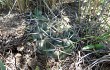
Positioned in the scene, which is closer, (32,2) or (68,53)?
(68,53)

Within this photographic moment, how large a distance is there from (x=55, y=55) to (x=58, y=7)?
35cm

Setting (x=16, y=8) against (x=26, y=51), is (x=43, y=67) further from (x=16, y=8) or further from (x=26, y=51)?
(x=16, y=8)

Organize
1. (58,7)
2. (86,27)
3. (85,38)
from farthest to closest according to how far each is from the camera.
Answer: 1. (58,7)
2. (86,27)
3. (85,38)

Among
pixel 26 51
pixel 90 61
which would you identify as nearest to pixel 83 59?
pixel 90 61

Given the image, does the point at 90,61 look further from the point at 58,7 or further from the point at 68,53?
the point at 58,7

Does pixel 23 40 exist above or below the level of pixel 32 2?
below

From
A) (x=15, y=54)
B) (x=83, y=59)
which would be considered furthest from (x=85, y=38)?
(x=15, y=54)

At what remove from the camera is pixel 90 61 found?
1.19 meters

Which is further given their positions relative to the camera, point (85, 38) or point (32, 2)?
point (32, 2)

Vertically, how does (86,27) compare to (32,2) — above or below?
below

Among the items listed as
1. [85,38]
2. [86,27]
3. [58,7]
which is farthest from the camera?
[58,7]

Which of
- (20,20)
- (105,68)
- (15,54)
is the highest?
(20,20)

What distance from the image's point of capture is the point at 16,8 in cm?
140

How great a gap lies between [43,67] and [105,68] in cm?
35
